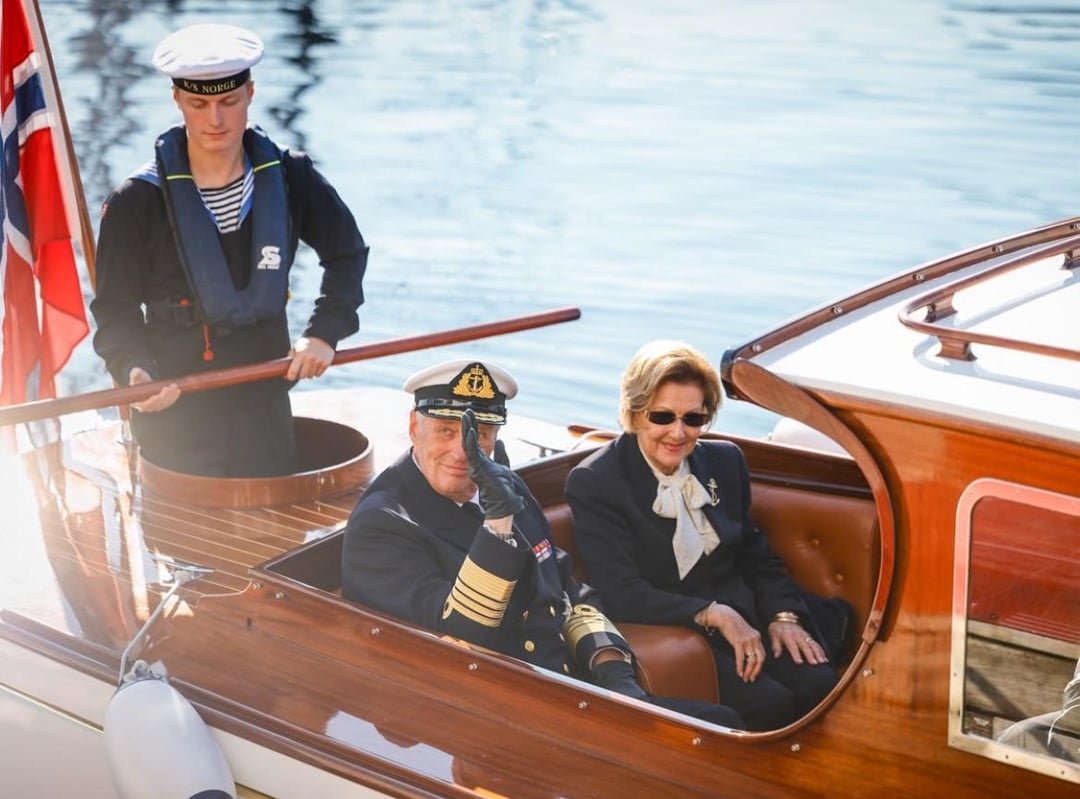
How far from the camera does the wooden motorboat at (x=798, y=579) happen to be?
7.26 ft

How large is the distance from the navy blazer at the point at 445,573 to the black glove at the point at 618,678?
3.7 inches

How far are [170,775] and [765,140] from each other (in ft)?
39.5

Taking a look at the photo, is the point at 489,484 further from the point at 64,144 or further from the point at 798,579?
the point at 64,144

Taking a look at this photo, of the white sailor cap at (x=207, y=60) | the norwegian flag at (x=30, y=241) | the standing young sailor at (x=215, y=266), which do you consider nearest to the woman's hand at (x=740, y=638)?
the standing young sailor at (x=215, y=266)

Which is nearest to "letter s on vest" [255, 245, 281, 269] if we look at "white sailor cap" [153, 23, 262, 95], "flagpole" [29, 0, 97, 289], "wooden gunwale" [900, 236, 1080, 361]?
"white sailor cap" [153, 23, 262, 95]

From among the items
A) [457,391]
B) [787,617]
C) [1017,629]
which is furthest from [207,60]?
[1017,629]

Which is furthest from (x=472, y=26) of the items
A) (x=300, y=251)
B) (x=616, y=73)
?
(x=300, y=251)

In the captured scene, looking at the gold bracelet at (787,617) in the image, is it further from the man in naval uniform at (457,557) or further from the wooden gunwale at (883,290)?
the wooden gunwale at (883,290)

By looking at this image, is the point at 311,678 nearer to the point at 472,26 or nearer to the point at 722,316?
the point at 722,316

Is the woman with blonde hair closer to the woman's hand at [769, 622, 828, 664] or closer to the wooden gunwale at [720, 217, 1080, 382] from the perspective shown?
the woman's hand at [769, 622, 828, 664]

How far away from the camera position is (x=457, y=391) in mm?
2961

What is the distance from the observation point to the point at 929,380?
230cm

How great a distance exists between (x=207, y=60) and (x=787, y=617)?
1.92m

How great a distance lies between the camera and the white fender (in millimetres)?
2822
